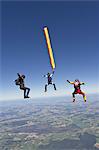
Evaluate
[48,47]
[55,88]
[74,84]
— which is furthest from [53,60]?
[74,84]

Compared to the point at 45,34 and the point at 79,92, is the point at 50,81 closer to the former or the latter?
the point at 79,92

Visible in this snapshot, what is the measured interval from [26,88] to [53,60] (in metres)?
9.90

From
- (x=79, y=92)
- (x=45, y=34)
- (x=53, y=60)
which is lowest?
(x=79, y=92)

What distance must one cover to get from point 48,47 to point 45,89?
10.1m

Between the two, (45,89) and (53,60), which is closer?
(53,60)

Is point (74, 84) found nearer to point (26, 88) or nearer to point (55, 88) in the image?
point (55, 88)

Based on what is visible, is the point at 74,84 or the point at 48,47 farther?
the point at 74,84

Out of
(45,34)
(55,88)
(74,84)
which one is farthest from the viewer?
(74,84)

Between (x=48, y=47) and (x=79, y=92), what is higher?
(x=48, y=47)

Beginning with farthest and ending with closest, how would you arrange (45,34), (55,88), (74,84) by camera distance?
(74,84) < (55,88) < (45,34)

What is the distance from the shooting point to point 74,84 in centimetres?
2928

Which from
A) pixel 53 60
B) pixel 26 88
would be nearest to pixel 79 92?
pixel 26 88

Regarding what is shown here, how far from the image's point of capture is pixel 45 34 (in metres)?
18.7

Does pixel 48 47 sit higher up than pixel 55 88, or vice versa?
pixel 48 47
